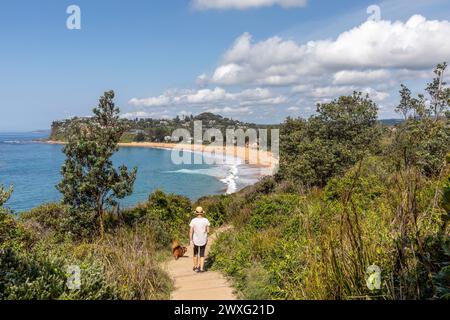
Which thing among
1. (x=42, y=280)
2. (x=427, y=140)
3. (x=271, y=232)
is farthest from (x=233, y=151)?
(x=42, y=280)

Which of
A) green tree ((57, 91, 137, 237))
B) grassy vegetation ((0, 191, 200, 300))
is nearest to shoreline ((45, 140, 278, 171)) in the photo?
green tree ((57, 91, 137, 237))

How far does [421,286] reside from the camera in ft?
12.7

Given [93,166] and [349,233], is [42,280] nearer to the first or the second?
[349,233]

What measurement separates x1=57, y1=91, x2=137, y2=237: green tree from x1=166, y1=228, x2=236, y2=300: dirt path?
3820 mm

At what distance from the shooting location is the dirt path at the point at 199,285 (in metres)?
6.54

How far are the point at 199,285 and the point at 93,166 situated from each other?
227 inches

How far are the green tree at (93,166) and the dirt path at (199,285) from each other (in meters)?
3.82

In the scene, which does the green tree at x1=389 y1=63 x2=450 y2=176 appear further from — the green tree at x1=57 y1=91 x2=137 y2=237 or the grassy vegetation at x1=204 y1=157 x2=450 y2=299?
the green tree at x1=57 y1=91 x2=137 y2=237

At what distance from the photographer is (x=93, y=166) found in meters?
11.5

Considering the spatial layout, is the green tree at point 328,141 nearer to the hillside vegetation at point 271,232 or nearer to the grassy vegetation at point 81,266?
the hillside vegetation at point 271,232

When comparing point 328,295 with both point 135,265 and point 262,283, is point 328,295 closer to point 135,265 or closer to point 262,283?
point 262,283

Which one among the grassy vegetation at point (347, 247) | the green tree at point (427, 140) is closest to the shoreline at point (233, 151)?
the green tree at point (427, 140)
